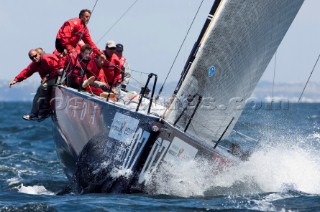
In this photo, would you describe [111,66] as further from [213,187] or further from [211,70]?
[213,187]

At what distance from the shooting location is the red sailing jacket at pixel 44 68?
905 cm

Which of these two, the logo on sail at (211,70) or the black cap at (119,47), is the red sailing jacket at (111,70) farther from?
the logo on sail at (211,70)

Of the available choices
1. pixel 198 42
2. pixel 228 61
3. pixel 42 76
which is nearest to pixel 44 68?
pixel 42 76

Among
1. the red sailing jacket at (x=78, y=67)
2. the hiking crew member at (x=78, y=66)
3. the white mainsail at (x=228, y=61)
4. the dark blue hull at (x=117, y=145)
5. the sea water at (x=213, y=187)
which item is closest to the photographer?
the sea water at (x=213, y=187)

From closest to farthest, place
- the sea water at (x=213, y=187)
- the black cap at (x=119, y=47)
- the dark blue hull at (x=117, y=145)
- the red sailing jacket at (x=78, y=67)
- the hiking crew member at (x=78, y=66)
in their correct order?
the sea water at (x=213, y=187), the dark blue hull at (x=117, y=145), the hiking crew member at (x=78, y=66), the red sailing jacket at (x=78, y=67), the black cap at (x=119, y=47)

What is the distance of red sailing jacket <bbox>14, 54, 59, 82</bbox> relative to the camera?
905 centimetres

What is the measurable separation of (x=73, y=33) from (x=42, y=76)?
70cm

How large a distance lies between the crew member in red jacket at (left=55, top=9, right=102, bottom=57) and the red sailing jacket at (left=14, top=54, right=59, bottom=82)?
0.29 m

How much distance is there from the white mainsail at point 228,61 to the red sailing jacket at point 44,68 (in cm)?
219

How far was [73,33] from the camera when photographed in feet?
30.9

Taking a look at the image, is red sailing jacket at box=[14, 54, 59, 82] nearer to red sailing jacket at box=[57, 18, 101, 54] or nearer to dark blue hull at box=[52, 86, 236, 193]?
red sailing jacket at box=[57, 18, 101, 54]

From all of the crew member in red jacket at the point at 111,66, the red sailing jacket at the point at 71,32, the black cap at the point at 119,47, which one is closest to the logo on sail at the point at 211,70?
the crew member in red jacket at the point at 111,66

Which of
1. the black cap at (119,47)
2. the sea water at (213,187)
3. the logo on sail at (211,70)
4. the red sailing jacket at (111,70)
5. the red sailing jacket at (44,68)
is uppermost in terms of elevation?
the black cap at (119,47)

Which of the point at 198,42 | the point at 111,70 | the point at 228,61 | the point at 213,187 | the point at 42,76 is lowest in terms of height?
the point at 213,187
